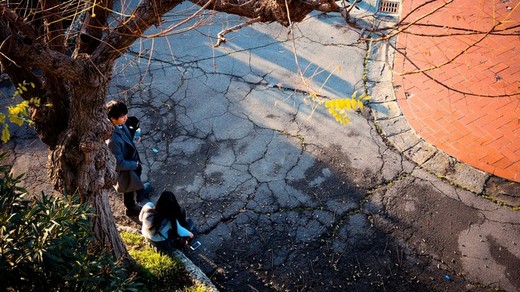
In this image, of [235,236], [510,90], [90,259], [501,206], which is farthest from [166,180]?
[510,90]

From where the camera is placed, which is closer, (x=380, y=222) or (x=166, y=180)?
(x=380, y=222)

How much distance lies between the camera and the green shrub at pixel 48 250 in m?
3.29

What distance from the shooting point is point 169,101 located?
295 inches

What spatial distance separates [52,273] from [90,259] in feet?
1.43

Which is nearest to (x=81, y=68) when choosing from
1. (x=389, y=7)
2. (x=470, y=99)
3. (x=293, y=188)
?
(x=293, y=188)

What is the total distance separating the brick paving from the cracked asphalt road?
750 mm

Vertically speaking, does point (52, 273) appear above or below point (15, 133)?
above

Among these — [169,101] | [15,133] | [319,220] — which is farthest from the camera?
[169,101]

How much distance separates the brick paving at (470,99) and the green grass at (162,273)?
411 cm

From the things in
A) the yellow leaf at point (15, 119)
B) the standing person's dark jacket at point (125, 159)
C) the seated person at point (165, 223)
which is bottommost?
the seated person at point (165, 223)

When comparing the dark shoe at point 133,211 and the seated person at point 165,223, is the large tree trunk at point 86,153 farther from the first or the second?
the dark shoe at point 133,211

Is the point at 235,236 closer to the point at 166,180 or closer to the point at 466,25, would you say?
the point at 166,180

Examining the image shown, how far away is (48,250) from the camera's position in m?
3.34

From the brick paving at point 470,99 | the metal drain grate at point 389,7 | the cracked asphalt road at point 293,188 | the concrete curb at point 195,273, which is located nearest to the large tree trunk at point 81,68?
the concrete curb at point 195,273
